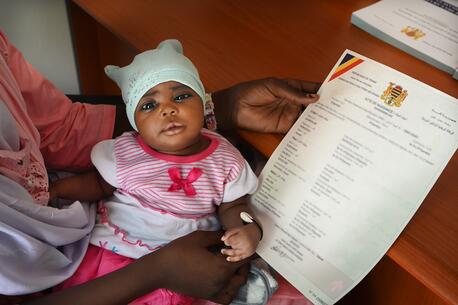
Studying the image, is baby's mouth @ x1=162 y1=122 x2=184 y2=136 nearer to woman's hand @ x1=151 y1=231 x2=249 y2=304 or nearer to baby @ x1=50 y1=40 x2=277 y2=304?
baby @ x1=50 y1=40 x2=277 y2=304

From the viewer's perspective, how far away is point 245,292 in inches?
32.2

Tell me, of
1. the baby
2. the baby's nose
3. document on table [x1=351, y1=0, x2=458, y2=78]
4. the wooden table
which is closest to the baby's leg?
the baby

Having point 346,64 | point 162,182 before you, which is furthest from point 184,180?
point 346,64

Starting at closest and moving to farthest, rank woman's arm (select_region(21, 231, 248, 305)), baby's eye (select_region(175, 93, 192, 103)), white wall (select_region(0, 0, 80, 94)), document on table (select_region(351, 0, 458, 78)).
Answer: woman's arm (select_region(21, 231, 248, 305)) < baby's eye (select_region(175, 93, 192, 103)) < document on table (select_region(351, 0, 458, 78)) < white wall (select_region(0, 0, 80, 94))

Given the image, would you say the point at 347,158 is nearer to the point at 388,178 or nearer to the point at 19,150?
the point at 388,178

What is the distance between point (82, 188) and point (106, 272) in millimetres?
170

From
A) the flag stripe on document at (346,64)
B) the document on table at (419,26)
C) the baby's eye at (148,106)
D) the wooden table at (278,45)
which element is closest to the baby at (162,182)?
the baby's eye at (148,106)

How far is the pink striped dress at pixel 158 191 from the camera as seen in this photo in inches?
32.2

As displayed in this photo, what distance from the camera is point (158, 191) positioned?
81 centimetres

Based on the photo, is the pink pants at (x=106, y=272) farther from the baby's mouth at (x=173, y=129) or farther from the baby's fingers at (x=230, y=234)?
the baby's mouth at (x=173, y=129)

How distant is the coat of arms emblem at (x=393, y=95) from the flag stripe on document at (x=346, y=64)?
0.31 ft

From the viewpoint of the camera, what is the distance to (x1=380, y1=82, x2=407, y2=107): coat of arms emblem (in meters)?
0.76

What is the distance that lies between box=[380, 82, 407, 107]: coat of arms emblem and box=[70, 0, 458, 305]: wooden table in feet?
0.49

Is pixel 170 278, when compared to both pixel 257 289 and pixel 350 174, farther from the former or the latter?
pixel 350 174
